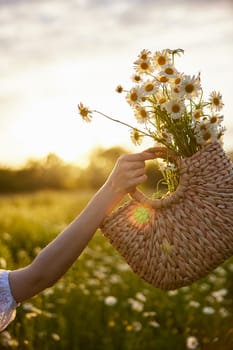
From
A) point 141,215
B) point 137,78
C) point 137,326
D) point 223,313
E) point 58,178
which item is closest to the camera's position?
point 141,215

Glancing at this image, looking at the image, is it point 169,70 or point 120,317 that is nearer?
point 169,70

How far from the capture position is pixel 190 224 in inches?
83.8

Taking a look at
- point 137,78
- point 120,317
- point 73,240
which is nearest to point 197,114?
point 137,78

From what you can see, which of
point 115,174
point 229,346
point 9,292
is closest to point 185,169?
point 115,174

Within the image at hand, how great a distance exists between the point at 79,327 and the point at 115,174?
9.14 ft

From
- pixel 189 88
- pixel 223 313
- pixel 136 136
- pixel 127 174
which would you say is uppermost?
pixel 189 88

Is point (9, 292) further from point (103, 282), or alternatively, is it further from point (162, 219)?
point (103, 282)

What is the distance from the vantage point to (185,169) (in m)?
2.15

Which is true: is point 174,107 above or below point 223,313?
above

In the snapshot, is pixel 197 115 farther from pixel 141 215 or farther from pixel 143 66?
pixel 141 215

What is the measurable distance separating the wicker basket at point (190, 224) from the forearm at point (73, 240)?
3.9 inches

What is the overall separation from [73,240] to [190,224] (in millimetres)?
362

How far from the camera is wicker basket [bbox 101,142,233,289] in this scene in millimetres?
2131

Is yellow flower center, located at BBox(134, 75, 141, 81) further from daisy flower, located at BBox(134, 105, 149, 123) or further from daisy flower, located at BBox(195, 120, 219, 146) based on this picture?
daisy flower, located at BBox(195, 120, 219, 146)
